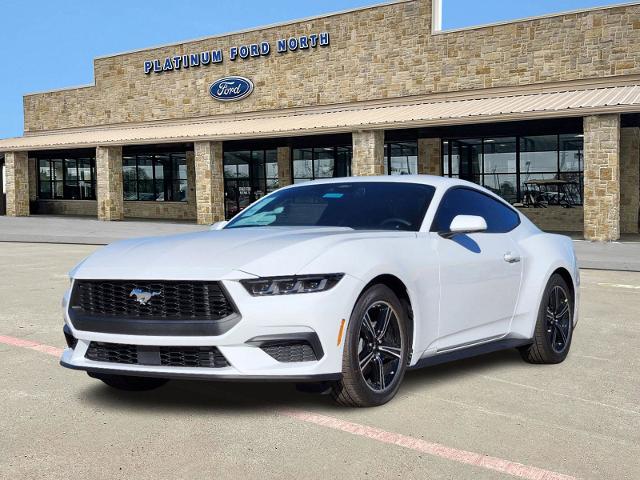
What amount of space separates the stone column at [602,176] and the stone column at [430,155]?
27.6ft

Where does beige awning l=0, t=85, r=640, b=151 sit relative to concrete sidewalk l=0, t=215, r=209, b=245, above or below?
above

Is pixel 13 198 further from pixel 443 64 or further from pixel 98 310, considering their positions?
pixel 98 310

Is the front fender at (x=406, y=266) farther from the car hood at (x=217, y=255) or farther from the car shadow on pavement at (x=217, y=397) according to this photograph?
the car shadow on pavement at (x=217, y=397)

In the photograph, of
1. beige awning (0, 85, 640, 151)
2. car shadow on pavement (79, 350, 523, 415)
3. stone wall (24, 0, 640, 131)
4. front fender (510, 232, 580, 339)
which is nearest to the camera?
car shadow on pavement (79, 350, 523, 415)

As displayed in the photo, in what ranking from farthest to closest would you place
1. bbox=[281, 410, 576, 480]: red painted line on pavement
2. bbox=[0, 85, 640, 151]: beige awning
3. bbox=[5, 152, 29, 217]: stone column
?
bbox=[5, 152, 29, 217]: stone column, bbox=[0, 85, 640, 151]: beige awning, bbox=[281, 410, 576, 480]: red painted line on pavement

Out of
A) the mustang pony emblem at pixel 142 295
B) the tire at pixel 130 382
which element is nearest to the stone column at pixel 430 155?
the tire at pixel 130 382

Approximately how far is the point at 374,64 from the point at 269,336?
89.3 ft

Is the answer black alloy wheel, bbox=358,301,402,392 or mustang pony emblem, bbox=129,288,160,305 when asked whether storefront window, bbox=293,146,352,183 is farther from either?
mustang pony emblem, bbox=129,288,160,305

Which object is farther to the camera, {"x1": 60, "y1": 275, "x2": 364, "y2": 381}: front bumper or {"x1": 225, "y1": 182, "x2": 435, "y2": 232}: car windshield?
{"x1": 225, "y1": 182, "x2": 435, "y2": 232}: car windshield

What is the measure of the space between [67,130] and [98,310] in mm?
38824

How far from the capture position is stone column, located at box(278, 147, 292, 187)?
1372 inches

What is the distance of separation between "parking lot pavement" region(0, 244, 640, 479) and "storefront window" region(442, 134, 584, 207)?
21925mm

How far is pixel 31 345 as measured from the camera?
731 centimetres

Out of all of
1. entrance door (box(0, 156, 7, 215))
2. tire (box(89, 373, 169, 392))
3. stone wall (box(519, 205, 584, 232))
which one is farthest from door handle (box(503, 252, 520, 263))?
entrance door (box(0, 156, 7, 215))
